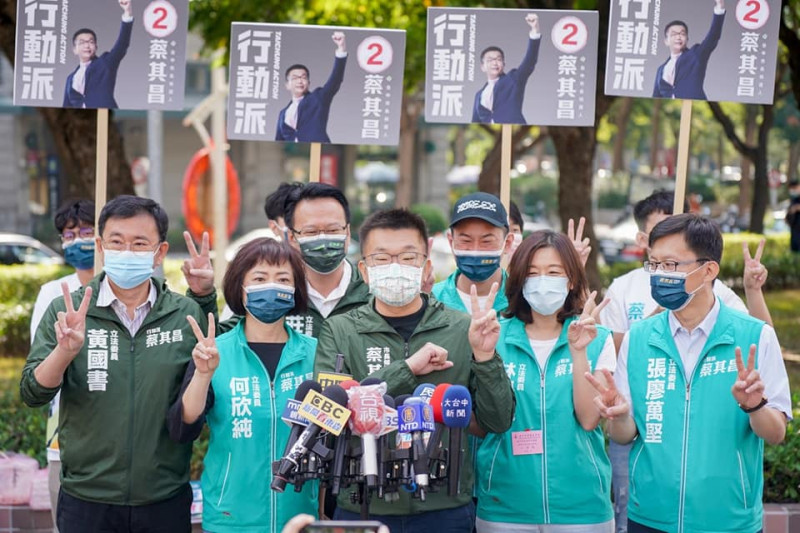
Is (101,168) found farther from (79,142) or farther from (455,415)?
(79,142)

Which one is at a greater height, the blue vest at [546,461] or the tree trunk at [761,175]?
the tree trunk at [761,175]

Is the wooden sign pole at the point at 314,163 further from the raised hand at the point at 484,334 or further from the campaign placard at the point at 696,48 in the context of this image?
the raised hand at the point at 484,334

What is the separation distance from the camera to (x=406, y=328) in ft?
14.3

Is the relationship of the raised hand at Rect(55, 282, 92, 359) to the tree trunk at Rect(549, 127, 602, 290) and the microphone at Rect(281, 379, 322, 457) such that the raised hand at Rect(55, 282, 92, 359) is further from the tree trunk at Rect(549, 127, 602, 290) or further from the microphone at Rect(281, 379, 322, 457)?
the tree trunk at Rect(549, 127, 602, 290)

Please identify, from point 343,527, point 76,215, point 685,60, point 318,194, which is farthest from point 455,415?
point 685,60

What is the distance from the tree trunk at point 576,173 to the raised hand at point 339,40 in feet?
17.1

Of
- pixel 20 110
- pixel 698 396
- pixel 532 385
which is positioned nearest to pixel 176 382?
pixel 532 385

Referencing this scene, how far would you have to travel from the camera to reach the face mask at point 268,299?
4410 mm

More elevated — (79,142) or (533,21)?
(533,21)

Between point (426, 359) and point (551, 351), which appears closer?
point (426, 359)

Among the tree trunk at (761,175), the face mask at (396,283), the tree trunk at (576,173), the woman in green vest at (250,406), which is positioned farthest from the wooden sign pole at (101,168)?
the tree trunk at (761,175)

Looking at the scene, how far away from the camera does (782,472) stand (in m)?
6.46

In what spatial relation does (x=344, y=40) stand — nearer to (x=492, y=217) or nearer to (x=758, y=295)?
(x=492, y=217)

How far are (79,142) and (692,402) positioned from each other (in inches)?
277
